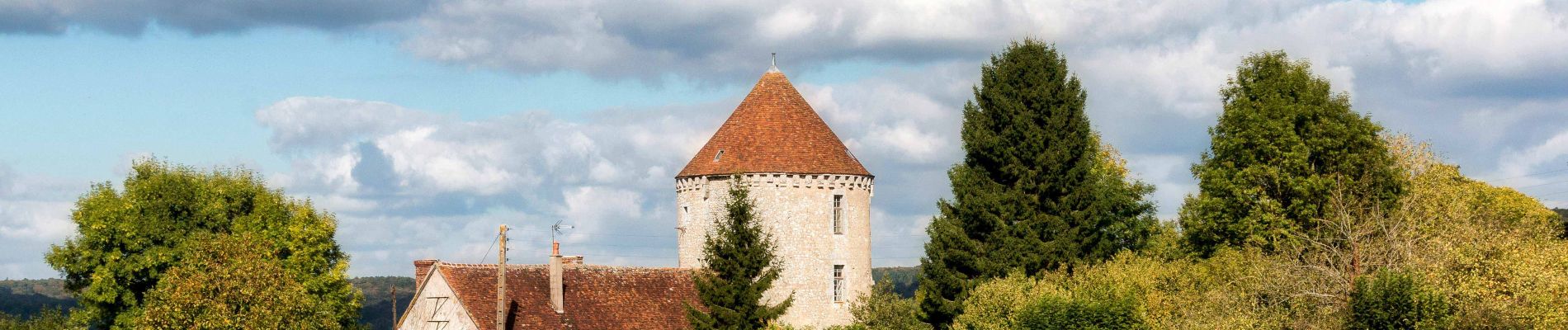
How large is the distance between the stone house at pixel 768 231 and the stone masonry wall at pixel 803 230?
0.14 ft

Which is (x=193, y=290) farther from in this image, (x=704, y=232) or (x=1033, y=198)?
(x=1033, y=198)

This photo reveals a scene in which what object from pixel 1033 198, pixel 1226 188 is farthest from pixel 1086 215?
pixel 1226 188

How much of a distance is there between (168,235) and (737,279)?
21.2 metres

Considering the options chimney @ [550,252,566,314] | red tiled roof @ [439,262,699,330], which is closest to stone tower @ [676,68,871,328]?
red tiled roof @ [439,262,699,330]

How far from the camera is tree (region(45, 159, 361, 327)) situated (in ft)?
182

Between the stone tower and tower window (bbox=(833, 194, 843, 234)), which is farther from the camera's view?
tower window (bbox=(833, 194, 843, 234))

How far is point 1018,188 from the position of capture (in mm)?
51094

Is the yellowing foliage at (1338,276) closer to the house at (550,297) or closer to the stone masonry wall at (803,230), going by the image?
the stone masonry wall at (803,230)

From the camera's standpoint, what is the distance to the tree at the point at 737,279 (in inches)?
2013

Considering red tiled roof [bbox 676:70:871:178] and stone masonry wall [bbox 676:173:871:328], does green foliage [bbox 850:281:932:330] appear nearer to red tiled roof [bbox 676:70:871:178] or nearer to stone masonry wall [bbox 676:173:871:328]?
stone masonry wall [bbox 676:173:871:328]

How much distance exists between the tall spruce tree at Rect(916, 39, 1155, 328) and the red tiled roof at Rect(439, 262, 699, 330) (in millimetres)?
9039

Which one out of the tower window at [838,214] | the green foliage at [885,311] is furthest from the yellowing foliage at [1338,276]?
the tower window at [838,214]

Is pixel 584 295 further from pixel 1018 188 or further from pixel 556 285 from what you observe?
pixel 1018 188

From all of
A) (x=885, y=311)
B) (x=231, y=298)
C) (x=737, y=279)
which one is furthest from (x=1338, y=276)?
(x=231, y=298)
